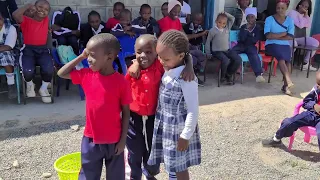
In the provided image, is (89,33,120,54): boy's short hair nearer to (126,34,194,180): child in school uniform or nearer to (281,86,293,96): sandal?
(126,34,194,180): child in school uniform

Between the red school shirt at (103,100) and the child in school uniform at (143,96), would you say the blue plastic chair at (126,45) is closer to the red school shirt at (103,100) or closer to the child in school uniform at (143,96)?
the child in school uniform at (143,96)

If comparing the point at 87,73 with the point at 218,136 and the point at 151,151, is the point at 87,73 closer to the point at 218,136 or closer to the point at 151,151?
the point at 151,151

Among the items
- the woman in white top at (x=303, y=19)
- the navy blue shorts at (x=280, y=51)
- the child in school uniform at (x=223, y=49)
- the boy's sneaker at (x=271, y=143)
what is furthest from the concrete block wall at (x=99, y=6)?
the boy's sneaker at (x=271, y=143)

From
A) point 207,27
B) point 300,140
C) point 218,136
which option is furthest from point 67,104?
point 207,27

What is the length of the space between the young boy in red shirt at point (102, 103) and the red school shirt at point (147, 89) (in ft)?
0.52

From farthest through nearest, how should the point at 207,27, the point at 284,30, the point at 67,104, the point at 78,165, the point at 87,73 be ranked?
1. the point at 207,27
2. the point at 284,30
3. the point at 67,104
4. the point at 78,165
5. the point at 87,73

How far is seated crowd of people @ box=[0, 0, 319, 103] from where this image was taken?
4.79 m

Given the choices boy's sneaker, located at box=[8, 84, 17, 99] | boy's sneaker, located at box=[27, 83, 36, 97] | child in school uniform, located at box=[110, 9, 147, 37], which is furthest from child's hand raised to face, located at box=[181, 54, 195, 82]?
boy's sneaker, located at box=[8, 84, 17, 99]

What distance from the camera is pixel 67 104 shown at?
4.91 m

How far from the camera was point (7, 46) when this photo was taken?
469cm

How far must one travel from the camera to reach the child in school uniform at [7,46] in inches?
184

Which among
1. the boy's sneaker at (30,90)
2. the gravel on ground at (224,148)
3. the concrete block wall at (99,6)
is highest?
→ the concrete block wall at (99,6)

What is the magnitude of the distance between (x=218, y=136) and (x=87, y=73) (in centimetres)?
218

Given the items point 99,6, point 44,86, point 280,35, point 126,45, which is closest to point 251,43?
point 280,35
